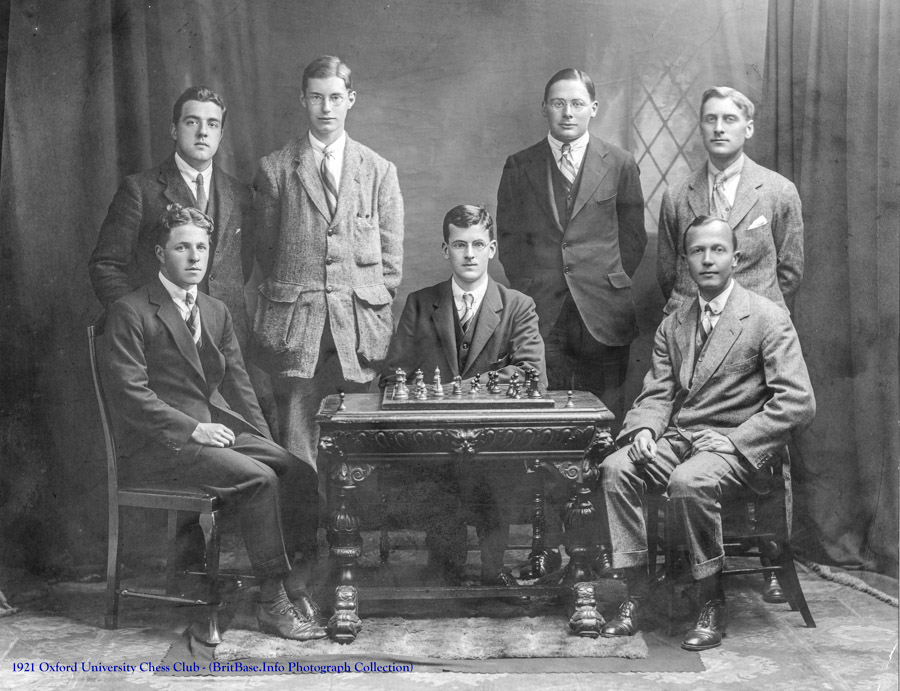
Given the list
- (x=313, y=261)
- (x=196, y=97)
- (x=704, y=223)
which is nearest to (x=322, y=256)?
(x=313, y=261)

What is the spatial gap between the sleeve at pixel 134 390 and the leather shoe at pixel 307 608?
2.21 ft

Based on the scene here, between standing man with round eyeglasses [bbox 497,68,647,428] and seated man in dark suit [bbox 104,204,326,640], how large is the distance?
1.18 metres

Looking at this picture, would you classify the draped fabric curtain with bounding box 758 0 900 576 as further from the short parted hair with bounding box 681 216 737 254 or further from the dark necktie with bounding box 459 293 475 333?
the dark necktie with bounding box 459 293 475 333

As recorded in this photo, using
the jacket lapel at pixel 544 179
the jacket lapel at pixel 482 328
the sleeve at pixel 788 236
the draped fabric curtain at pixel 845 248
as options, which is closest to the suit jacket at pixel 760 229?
the sleeve at pixel 788 236

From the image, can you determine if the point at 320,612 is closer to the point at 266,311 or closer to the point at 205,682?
the point at 205,682

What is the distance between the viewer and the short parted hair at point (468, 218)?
383 cm

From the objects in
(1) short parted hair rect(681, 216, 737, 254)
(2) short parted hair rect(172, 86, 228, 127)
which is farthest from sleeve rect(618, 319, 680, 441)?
(2) short parted hair rect(172, 86, 228, 127)

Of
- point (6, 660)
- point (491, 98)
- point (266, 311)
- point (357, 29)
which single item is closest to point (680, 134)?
point (491, 98)

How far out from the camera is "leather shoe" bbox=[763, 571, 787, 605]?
3801mm

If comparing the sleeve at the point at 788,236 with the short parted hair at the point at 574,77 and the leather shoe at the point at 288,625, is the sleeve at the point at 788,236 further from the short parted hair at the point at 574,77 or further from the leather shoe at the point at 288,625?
the leather shoe at the point at 288,625

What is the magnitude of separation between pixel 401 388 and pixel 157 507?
97 cm

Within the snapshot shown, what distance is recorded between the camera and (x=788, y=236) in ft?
12.7

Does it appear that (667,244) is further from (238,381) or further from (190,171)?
(190,171)

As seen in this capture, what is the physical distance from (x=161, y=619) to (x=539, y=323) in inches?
72.4
